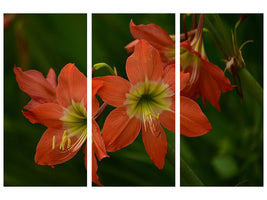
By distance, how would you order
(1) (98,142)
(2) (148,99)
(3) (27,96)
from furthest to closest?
(3) (27,96), (2) (148,99), (1) (98,142)

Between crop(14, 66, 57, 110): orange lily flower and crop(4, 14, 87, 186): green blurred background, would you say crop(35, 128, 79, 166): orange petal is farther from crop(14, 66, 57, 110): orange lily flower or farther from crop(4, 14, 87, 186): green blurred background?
crop(4, 14, 87, 186): green blurred background

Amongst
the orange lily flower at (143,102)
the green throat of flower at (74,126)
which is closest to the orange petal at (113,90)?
the orange lily flower at (143,102)

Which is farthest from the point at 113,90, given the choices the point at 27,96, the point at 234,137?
the point at 234,137

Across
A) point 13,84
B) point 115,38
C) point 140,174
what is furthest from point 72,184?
point 115,38

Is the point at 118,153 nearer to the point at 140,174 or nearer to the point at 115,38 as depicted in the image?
the point at 140,174

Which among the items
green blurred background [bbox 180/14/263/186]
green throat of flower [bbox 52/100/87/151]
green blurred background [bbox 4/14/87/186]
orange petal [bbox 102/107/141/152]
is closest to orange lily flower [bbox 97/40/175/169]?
orange petal [bbox 102/107/141/152]

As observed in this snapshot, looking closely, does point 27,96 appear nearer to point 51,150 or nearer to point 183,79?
point 51,150
